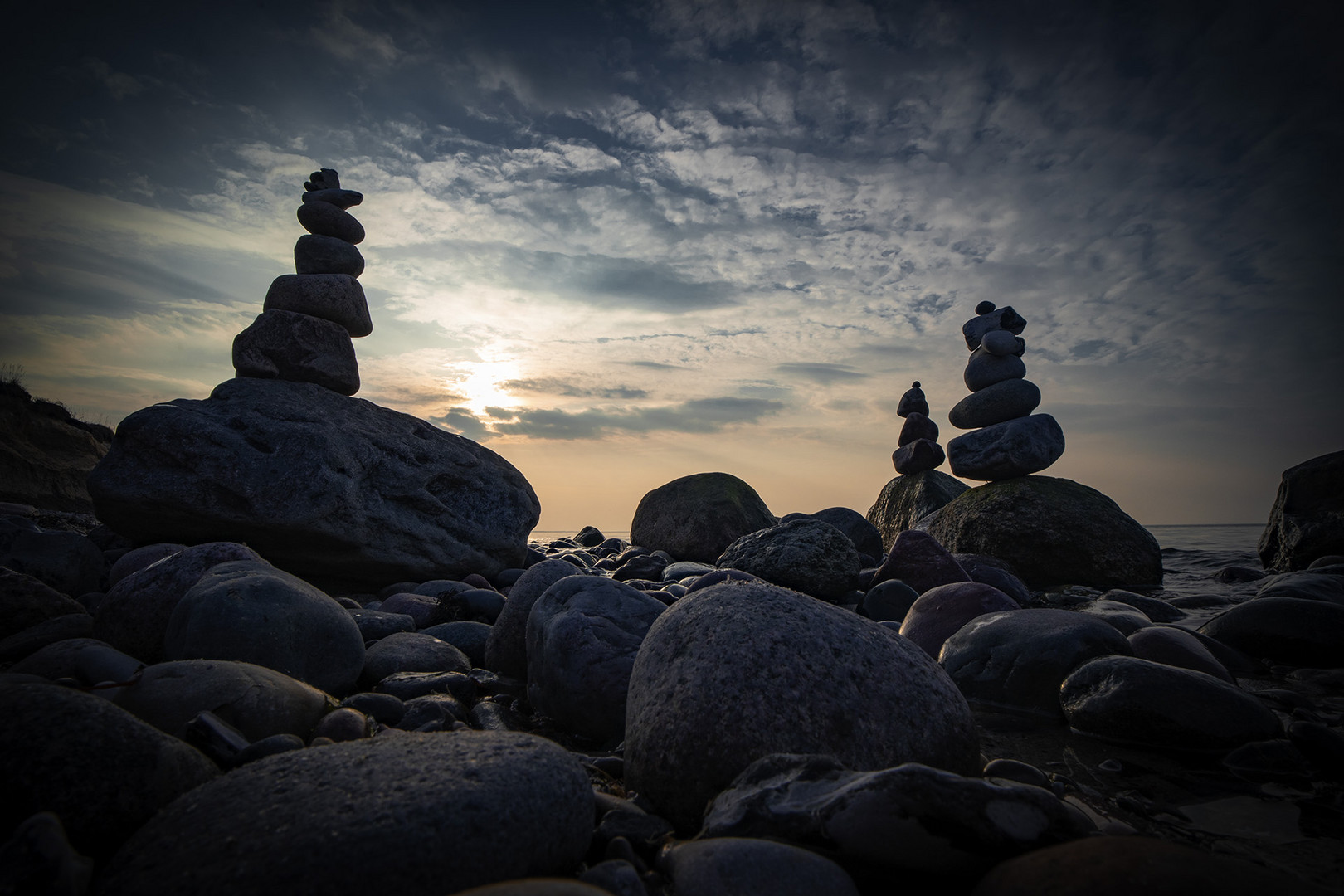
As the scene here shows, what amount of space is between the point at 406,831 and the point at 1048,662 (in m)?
4.14

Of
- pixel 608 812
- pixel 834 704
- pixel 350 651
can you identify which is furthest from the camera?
pixel 350 651

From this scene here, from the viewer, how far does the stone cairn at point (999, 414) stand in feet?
36.2

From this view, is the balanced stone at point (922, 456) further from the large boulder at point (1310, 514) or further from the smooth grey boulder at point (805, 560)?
the smooth grey boulder at point (805, 560)

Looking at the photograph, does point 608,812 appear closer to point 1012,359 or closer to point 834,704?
point 834,704

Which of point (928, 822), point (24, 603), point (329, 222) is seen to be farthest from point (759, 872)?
point (329, 222)

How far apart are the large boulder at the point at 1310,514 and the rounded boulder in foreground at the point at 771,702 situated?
40.5 feet

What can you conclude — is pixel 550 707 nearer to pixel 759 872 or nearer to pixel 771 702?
pixel 771 702

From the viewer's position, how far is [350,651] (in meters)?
3.69

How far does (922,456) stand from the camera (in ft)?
46.1

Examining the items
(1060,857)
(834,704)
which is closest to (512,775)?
(834,704)

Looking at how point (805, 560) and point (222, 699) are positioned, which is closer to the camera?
point (222, 699)

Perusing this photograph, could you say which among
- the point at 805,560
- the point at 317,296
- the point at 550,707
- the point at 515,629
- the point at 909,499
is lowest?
the point at 550,707

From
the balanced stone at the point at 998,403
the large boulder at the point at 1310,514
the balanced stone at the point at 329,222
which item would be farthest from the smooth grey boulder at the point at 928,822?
the large boulder at the point at 1310,514

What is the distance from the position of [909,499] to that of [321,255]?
12.7 m
